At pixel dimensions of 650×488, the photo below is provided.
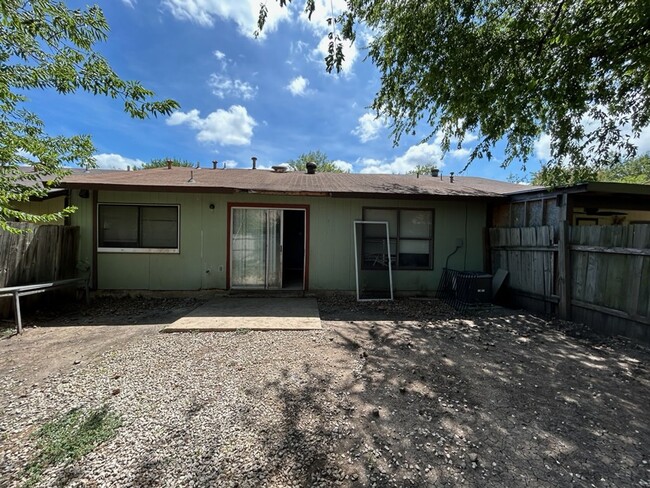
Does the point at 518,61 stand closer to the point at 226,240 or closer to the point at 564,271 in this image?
the point at 564,271

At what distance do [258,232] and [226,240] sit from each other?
0.77 m

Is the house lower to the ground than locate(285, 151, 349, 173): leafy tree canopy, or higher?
lower

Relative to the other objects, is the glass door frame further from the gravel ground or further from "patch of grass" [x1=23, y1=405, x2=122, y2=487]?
"patch of grass" [x1=23, y1=405, x2=122, y2=487]

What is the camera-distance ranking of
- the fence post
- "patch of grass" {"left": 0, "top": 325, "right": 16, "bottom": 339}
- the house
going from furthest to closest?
the house → the fence post → "patch of grass" {"left": 0, "top": 325, "right": 16, "bottom": 339}

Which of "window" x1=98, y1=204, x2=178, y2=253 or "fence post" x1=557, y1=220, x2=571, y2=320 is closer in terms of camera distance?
"fence post" x1=557, y1=220, x2=571, y2=320

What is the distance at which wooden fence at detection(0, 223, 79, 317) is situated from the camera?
5.02 m

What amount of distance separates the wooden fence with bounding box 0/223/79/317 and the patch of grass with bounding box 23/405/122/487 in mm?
4147

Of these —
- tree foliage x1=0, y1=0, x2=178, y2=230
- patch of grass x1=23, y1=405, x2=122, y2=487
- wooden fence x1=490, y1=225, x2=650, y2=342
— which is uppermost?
tree foliage x1=0, y1=0, x2=178, y2=230

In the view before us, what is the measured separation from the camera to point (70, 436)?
2217 mm

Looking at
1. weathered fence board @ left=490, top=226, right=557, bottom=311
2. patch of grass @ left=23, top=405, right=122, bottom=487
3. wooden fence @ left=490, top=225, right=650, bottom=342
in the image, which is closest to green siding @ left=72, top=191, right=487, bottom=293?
weathered fence board @ left=490, top=226, right=557, bottom=311

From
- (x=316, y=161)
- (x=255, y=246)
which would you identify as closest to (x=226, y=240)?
(x=255, y=246)

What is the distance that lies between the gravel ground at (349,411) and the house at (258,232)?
2872 millimetres

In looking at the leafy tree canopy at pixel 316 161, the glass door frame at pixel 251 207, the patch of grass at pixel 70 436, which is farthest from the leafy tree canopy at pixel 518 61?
the leafy tree canopy at pixel 316 161

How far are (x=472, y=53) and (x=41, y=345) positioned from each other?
775 cm
